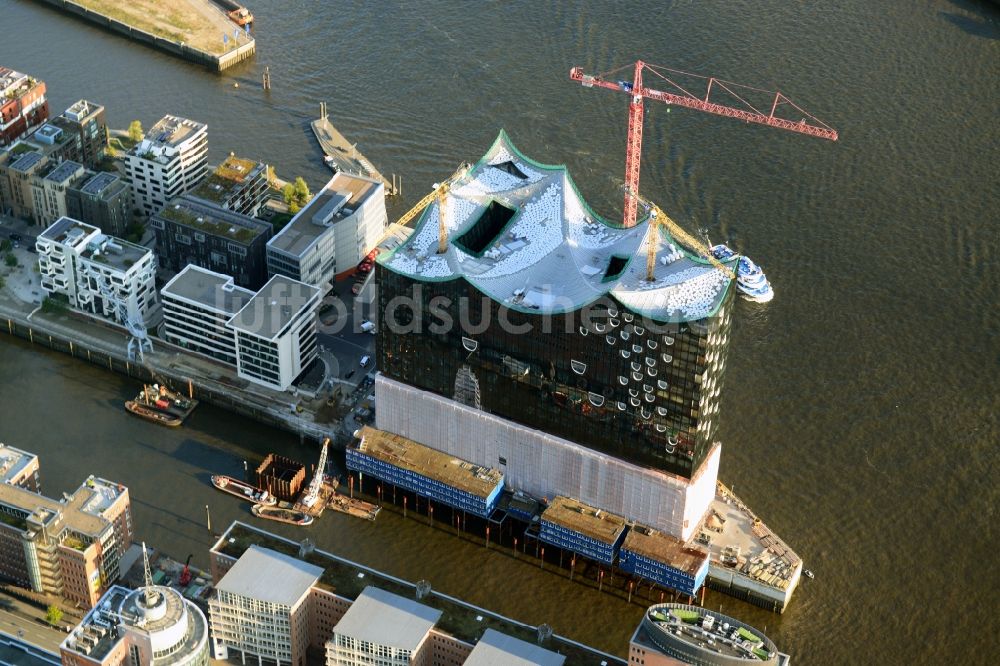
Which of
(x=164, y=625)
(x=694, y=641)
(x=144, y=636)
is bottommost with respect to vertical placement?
(x=144, y=636)

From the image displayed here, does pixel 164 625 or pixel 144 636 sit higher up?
pixel 164 625

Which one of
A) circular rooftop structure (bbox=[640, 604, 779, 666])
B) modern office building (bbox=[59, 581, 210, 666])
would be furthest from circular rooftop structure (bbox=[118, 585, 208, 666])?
circular rooftop structure (bbox=[640, 604, 779, 666])

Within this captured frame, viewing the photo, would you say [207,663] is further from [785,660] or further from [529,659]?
[785,660]

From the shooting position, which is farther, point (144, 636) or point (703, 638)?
point (703, 638)

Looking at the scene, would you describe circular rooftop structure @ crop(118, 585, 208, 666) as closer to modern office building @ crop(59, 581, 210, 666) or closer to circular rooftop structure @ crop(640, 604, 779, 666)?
modern office building @ crop(59, 581, 210, 666)

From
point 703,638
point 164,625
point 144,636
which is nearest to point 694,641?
point 703,638

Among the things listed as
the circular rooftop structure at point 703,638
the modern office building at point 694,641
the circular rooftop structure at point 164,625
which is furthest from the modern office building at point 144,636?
the circular rooftop structure at point 703,638

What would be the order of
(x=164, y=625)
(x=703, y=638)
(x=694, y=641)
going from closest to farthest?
1. (x=694, y=641)
2. (x=703, y=638)
3. (x=164, y=625)

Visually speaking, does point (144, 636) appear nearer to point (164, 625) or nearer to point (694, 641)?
point (164, 625)

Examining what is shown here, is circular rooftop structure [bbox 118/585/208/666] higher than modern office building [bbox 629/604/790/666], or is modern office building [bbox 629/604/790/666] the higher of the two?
modern office building [bbox 629/604/790/666]
